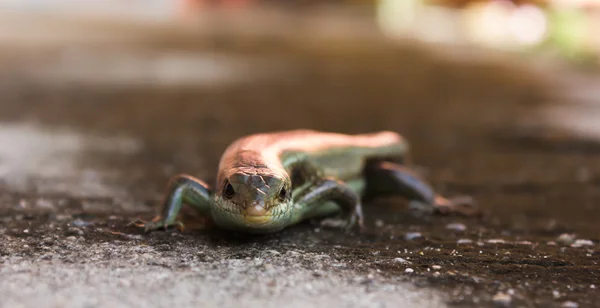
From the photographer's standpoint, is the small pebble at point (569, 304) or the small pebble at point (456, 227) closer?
the small pebble at point (569, 304)

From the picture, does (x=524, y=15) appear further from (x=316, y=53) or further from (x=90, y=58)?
(x=90, y=58)

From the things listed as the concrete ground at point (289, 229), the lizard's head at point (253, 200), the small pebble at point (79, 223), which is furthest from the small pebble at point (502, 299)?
the small pebble at point (79, 223)

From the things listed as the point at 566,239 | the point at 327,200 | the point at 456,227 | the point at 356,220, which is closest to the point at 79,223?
the point at 327,200

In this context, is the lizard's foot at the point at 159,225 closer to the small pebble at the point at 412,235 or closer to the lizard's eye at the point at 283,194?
the lizard's eye at the point at 283,194

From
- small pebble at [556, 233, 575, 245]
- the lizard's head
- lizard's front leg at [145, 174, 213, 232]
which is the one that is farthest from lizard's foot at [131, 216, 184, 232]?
small pebble at [556, 233, 575, 245]

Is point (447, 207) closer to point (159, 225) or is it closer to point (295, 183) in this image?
point (295, 183)

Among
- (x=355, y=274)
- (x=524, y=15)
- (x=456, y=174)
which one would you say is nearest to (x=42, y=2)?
(x=524, y=15)
